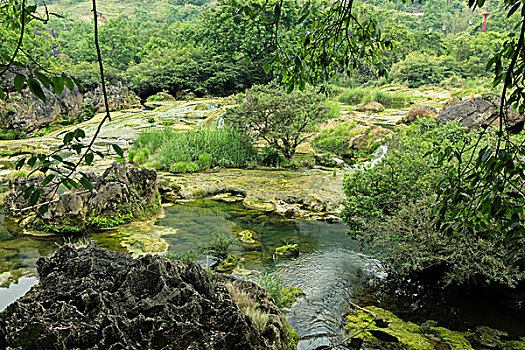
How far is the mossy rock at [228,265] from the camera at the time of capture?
600cm

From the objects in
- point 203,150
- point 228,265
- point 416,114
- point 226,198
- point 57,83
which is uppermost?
point 57,83

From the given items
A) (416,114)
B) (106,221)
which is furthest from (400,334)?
(416,114)

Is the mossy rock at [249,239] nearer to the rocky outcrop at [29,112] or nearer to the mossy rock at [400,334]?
the mossy rock at [400,334]

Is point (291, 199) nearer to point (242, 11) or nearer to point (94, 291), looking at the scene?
point (94, 291)

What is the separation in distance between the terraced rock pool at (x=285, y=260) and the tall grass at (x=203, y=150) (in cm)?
403

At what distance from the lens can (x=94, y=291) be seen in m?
2.97

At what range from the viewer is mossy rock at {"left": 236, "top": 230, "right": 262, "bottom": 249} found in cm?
711

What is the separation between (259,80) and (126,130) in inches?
604

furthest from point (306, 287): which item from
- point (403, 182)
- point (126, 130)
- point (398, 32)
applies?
point (398, 32)

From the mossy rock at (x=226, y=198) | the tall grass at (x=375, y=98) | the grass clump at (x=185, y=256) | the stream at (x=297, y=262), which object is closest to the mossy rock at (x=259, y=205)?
the stream at (x=297, y=262)

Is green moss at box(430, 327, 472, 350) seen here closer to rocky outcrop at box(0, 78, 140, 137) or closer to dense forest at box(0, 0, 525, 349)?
dense forest at box(0, 0, 525, 349)

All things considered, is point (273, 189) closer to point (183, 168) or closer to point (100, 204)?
point (183, 168)

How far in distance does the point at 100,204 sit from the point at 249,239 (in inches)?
132

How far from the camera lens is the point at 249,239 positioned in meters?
7.30
